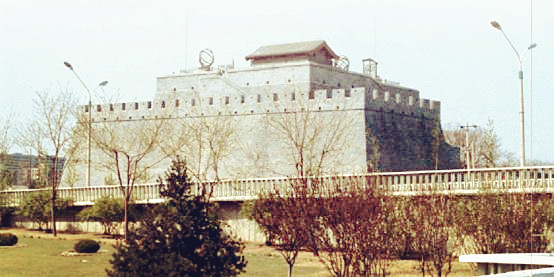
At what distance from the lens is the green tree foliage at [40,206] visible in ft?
150

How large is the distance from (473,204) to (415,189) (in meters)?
2.86

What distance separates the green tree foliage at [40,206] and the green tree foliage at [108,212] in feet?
7.86

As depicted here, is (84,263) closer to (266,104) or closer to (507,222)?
(507,222)

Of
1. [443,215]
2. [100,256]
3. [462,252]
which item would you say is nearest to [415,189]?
[462,252]

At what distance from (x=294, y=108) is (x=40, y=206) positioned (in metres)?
14.9

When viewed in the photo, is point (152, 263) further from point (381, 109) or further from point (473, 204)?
point (381, 109)

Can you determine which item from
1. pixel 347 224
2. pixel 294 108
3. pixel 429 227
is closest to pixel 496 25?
pixel 429 227

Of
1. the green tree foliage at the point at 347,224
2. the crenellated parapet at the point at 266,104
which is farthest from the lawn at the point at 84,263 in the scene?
the crenellated parapet at the point at 266,104

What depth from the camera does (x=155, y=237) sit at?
16.5m

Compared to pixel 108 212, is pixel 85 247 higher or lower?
lower

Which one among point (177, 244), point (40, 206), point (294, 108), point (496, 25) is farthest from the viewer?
point (294, 108)

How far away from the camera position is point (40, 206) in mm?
45875

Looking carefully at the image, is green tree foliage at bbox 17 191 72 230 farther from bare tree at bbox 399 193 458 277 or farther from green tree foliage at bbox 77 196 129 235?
bare tree at bbox 399 193 458 277

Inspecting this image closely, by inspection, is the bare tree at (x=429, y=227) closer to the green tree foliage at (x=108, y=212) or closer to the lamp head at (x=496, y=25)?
the lamp head at (x=496, y=25)
